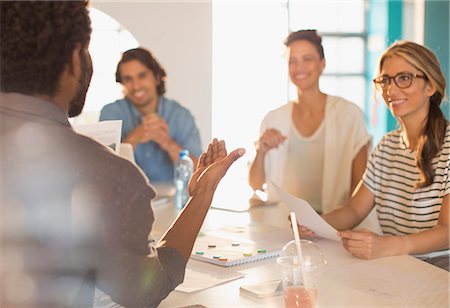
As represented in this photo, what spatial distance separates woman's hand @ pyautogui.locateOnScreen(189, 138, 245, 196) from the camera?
1.40 metres

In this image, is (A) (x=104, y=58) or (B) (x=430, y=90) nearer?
(B) (x=430, y=90)

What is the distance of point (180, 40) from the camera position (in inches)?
185

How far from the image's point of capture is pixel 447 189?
211 centimetres

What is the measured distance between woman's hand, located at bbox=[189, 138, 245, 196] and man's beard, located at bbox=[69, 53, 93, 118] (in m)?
0.36

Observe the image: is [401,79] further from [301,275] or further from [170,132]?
[170,132]

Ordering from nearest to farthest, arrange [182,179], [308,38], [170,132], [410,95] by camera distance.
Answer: [410,95] → [182,179] → [308,38] → [170,132]

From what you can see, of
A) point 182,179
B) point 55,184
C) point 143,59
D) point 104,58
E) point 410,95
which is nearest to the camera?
point 55,184

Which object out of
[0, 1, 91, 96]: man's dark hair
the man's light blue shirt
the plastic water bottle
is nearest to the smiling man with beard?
[0, 1, 91, 96]: man's dark hair

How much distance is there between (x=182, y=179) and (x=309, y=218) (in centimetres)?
99

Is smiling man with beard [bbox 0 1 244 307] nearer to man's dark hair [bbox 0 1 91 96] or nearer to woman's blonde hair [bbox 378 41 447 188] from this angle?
man's dark hair [bbox 0 1 91 96]

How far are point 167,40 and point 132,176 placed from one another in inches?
146

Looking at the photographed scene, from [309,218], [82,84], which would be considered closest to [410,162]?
[309,218]

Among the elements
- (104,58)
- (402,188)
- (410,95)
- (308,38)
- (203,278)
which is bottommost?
(203,278)

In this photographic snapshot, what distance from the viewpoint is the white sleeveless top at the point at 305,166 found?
3.13 meters
